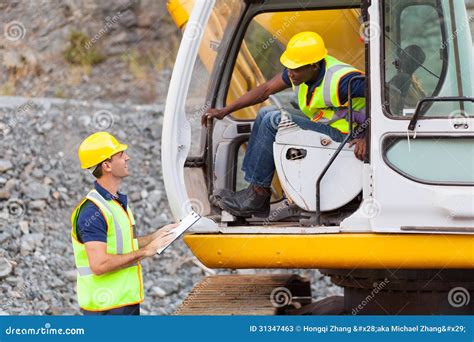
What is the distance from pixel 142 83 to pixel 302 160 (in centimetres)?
1422

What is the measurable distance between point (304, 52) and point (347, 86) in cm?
30

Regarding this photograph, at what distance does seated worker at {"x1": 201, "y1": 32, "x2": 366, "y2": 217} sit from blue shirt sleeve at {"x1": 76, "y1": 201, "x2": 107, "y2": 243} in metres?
0.97

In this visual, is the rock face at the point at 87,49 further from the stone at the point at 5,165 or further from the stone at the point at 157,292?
the stone at the point at 157,292

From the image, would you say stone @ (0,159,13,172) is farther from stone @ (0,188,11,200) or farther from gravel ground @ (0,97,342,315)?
stone @ (0,188,11,200)

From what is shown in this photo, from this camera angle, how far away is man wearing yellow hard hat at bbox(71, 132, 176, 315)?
4793 millimetres

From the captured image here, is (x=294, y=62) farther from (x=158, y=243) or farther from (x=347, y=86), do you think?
(x=158, y=243)

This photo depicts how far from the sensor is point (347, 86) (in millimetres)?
5340

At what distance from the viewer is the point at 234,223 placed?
18.4 ft

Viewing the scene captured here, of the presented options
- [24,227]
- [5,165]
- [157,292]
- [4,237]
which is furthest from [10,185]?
[157,292]
